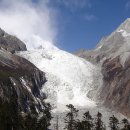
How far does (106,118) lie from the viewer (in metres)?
185

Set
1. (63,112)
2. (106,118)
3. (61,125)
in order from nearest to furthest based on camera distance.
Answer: (61,125) < (106,118) < (63,112)

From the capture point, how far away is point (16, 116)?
13975 centimetres

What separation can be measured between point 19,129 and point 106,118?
177 ft

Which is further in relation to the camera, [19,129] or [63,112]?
[63,112]

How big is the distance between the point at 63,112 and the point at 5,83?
27.9 meters

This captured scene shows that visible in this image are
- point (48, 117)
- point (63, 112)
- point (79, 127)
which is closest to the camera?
point (79, 127)

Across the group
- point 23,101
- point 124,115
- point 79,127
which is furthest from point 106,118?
point 79,127

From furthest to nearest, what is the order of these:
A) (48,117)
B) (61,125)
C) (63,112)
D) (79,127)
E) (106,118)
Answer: (63,112) < (106,118) < (61,125) < (48,117) < (79,127)

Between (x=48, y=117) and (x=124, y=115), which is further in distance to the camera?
(x=124, y=115)

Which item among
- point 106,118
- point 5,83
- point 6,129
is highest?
point 5,83

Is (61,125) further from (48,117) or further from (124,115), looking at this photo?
(124,115)

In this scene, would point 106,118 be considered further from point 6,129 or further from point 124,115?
point 6,129

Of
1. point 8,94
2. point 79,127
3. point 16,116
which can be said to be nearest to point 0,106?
point 16,116

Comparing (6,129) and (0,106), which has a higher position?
(0,106)
